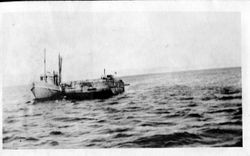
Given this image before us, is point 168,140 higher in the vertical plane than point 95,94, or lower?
lower


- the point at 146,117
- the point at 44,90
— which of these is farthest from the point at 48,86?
the point at 146,117

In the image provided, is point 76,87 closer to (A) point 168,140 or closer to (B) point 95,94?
(B) point 95,94

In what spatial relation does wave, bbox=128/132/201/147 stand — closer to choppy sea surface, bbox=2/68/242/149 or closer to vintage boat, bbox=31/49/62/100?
choppy sea surface, bbox=2/68/242/149

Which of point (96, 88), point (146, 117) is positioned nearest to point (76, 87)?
point (96, 88)

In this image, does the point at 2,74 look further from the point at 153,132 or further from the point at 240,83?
the point at 240,83

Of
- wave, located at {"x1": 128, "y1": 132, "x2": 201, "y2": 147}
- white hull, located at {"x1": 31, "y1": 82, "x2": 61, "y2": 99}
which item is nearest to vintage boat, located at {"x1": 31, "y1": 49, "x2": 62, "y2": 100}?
white hull, located at {"x1": 31, "y1": 82, "x2": 61, "y2": 99}

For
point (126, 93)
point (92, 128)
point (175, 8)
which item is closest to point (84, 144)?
point (92, 128)
